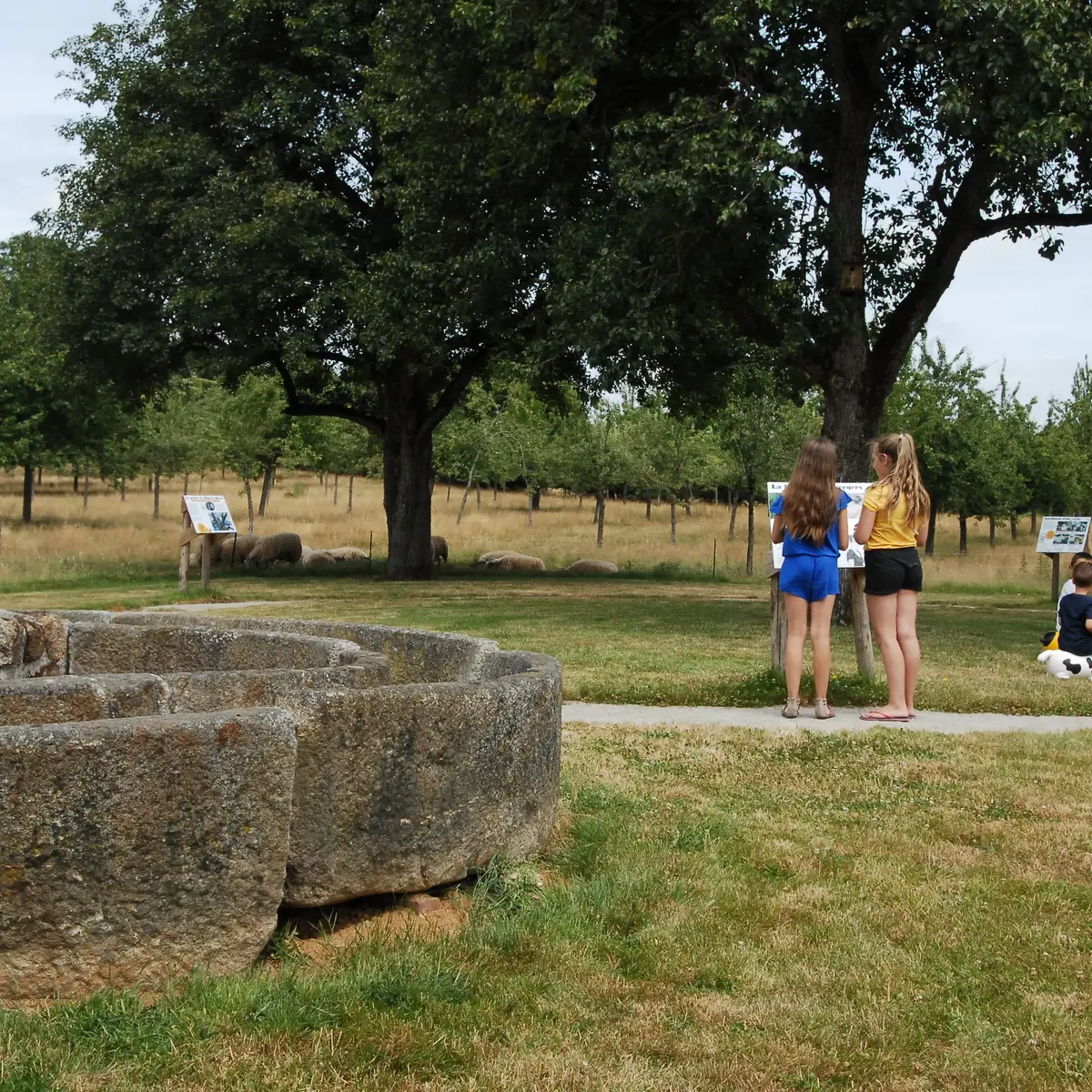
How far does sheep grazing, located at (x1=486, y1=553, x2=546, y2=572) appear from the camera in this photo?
32.6m

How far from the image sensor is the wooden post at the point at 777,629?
1013cm

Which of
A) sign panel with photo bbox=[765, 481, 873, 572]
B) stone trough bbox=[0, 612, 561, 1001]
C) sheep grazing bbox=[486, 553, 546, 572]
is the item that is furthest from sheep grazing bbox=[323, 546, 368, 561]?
stone trough bbox=[0, 612, 561, 1001]

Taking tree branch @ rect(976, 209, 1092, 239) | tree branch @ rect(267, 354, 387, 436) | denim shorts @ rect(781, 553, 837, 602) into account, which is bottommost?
denim shorts @ rect(781, 553, 837, 602)

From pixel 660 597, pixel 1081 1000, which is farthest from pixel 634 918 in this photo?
pixel 660 597

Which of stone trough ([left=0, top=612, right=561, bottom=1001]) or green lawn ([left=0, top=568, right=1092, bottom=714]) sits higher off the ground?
stone trough ([left=0, top=612, right=561, bottom=1001])

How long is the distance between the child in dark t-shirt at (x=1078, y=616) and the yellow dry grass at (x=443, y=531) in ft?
56.9

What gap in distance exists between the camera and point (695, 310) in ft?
56.2

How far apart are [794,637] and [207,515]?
15.0 m

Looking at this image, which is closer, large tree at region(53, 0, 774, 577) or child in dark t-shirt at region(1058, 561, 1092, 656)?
child in dark t-shirt at region(1058, 561, 1092, 656)

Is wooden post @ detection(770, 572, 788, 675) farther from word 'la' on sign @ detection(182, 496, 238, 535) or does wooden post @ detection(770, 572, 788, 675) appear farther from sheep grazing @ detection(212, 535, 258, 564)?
sheep grazing @ detection(212, 535, 258, 564)

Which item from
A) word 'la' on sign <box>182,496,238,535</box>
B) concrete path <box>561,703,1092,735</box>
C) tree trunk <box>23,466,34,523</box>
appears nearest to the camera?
concrete path <box>561,703,1092,735</box>

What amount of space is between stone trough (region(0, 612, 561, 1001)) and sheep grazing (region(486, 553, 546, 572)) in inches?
1059

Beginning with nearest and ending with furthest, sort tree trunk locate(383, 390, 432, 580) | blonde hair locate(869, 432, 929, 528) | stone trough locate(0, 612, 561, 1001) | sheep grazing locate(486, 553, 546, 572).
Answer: stone trough locate(0, 612, 561, 1001), blonde hair locate(869, 432, 929, 528), tree trunk locate(383, 390, 432, 580), sheep grazing locate(486, 553, 546, 572)

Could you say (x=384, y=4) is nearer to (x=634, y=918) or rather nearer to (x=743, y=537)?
(x=634, y=918)
